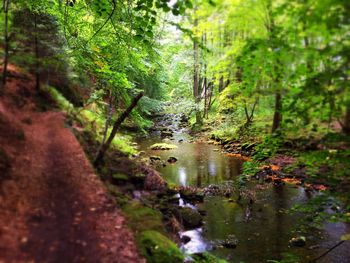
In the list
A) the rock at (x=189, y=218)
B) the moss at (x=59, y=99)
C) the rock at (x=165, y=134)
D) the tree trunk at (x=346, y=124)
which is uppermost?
the moss at (x=59, y=99)

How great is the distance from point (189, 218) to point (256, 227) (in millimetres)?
1663

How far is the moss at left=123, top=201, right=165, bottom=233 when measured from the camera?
18.0ft

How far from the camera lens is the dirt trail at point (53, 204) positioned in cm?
390

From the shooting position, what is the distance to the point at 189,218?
7.80m

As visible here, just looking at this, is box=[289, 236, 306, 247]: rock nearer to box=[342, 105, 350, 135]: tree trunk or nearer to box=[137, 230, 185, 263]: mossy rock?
box=[137, 230, 185, 263]: mossy rock

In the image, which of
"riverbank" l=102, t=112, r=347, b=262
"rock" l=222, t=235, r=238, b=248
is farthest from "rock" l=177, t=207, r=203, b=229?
"rock" l=222, t=235, r=238, b=248

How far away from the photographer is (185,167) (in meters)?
13.6

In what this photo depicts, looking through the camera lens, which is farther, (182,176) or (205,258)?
(182,176)

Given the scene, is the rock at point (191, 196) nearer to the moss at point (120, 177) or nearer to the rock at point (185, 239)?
the rock at point (185, 239)

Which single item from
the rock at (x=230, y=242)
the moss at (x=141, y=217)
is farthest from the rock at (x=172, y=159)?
the moss at (x=141, y=217)

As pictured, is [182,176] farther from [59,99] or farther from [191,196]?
[59,99]

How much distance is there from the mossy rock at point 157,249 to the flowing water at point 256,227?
47.9 inches

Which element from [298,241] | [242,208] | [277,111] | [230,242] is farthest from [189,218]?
[277,111]

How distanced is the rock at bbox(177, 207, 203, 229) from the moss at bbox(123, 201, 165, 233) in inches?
60.6
